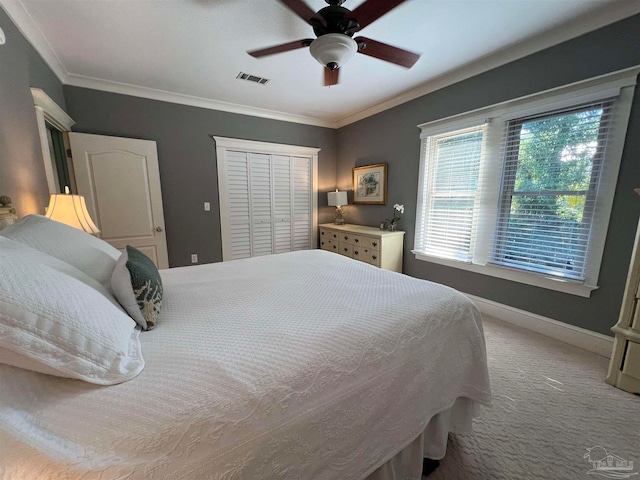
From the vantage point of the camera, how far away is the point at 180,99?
10.8ft

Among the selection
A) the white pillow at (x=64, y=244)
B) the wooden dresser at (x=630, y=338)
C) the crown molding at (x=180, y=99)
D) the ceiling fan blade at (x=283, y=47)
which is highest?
the crown molding at (x=180, y=99)

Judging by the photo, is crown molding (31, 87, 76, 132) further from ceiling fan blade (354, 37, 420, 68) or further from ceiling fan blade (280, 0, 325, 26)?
ceiling fan blade (354, 37, 420, 68)

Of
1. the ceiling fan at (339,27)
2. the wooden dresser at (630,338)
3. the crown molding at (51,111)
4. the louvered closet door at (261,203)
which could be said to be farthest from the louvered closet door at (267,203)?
the wooden dresser at (630,338)

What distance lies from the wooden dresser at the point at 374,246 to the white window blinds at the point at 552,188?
116 cm

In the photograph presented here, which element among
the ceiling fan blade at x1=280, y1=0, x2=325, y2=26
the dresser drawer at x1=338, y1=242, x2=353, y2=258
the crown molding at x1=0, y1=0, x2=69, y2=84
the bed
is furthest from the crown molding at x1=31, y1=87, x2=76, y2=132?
the dresser drawer at x1=338, y1=242, x2=353, y2=258

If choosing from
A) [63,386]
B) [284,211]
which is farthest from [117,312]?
[284,211]

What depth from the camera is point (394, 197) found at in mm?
3578

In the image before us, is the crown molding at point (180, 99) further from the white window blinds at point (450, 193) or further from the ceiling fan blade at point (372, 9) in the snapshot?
the ceiling fan blade at point (372, 9)

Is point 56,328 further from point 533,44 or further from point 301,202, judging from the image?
point 301,202

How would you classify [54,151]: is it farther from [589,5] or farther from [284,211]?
[589,5]

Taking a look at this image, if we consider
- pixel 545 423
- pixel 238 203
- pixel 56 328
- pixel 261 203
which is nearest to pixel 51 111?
pixel 238 203

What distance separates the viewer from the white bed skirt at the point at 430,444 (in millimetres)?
1030

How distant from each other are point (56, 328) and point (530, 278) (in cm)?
315

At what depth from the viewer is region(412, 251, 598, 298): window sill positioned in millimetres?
2088
